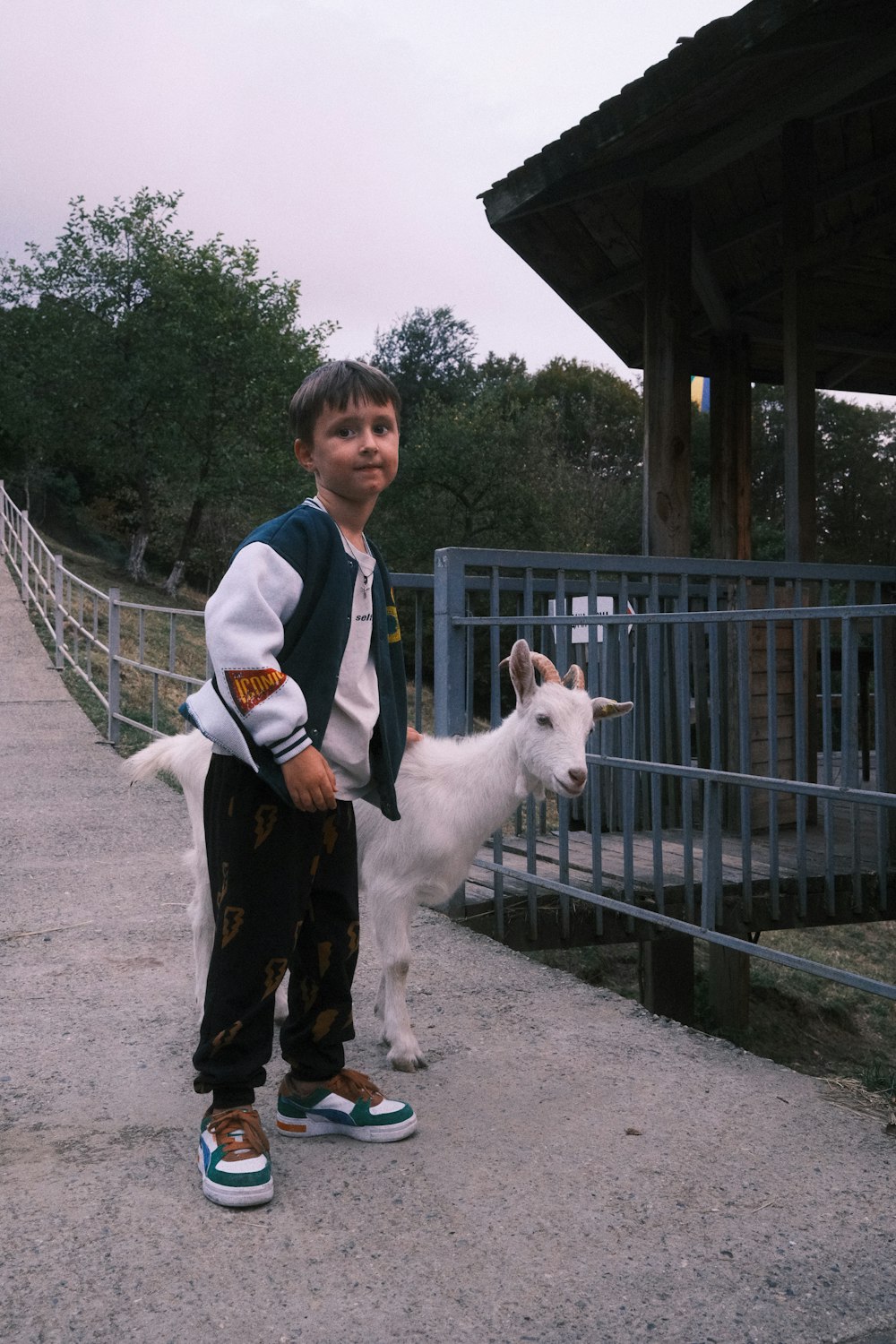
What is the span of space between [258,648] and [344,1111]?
118 cm

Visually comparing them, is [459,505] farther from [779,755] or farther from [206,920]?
[206,920]

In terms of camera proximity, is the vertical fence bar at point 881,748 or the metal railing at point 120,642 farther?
the metal railing at point 120,642

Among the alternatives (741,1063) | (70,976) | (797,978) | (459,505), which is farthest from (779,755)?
(459,505)

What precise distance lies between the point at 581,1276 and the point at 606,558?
359cm

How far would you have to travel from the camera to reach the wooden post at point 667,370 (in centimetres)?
675

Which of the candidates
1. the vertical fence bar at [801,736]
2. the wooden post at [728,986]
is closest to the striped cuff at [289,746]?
the vertical fence bar at [801,736]

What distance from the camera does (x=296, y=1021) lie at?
2824 mm

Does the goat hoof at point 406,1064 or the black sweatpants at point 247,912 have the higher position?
the black sweatpants at point 247,912

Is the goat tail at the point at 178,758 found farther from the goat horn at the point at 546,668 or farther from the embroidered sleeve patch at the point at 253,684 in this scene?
the goat horn at the point at 546,668

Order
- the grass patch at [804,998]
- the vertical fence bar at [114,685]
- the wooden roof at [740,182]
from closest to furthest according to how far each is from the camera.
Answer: the wooden roof at [740,182], the grass patch at [804,998], the vertical fence bar at [114,685]

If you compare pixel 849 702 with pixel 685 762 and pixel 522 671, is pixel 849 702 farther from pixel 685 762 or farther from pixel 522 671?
pixel 522 671

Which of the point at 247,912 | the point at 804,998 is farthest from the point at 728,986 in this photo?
the point at 247,912

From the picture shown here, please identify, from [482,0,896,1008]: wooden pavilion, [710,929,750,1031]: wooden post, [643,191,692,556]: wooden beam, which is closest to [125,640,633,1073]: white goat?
[482,0,896,1008]: wooden pavilion

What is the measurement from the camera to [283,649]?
260 cm
